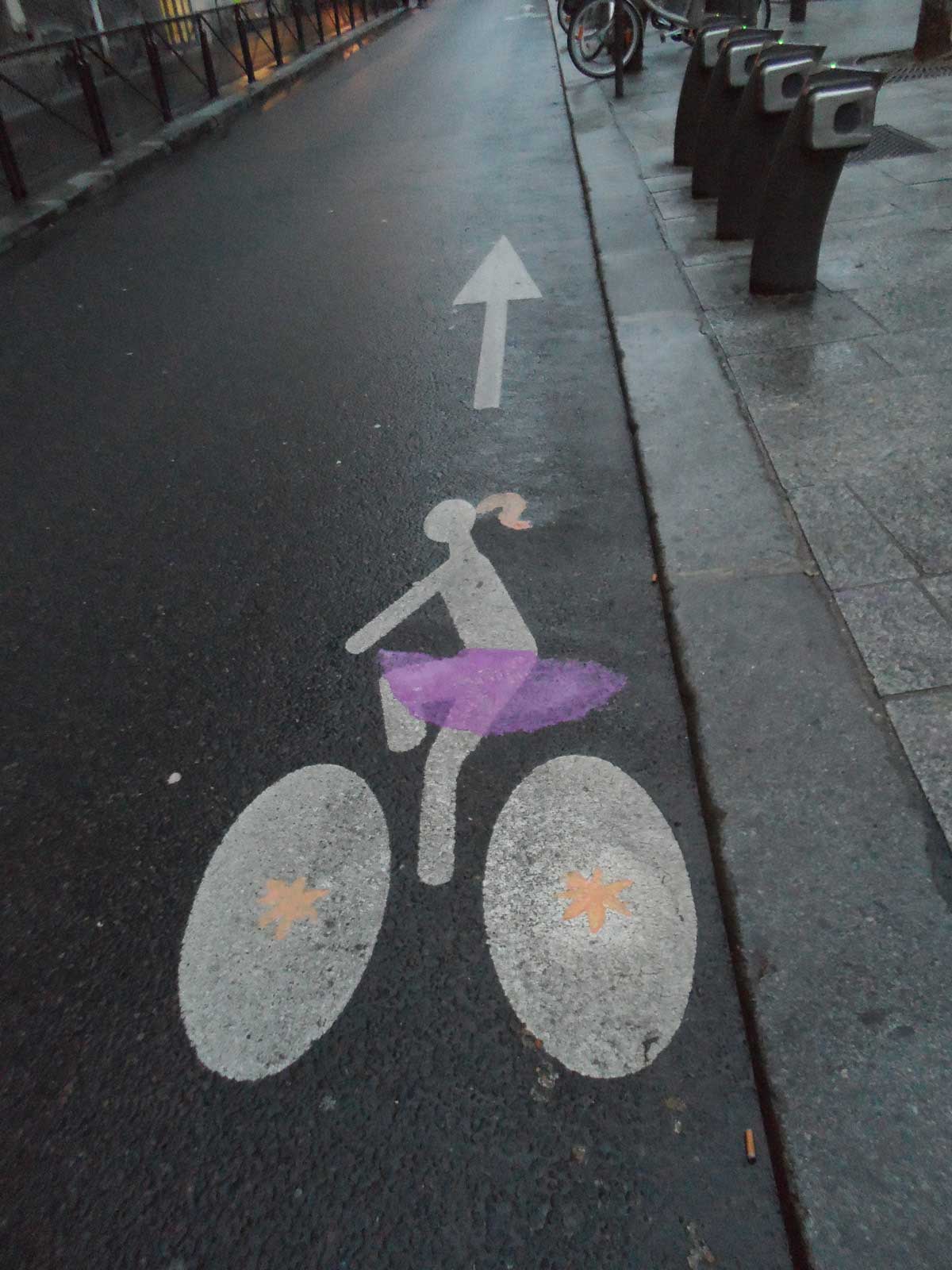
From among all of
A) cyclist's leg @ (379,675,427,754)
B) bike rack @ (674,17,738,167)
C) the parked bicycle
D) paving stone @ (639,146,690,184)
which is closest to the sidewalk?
cyclist's leg @ (379,675,427,754)

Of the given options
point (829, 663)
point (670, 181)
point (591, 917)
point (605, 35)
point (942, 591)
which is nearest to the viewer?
point (591, 917)

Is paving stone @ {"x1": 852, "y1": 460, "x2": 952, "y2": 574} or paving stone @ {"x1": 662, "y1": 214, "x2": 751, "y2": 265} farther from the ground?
paving stone @ {"x1": 852, "y1": 460, "x2": 952, "y2": 574}

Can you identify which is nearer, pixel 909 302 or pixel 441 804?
pixel 441 804

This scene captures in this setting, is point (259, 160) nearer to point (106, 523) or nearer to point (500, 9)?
point (106, 523)

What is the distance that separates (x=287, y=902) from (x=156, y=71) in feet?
51.1

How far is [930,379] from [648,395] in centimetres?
119

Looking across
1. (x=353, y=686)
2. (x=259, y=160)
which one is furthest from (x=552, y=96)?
(x=353, y=686)

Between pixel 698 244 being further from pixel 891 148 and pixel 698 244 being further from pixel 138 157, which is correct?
pixel 138 157

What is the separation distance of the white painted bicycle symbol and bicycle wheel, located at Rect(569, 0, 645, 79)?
36.8 ft

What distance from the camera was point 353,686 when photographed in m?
2.87

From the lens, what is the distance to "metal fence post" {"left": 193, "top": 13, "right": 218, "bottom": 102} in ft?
51.7

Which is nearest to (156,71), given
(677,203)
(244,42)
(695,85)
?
→ (244,42)

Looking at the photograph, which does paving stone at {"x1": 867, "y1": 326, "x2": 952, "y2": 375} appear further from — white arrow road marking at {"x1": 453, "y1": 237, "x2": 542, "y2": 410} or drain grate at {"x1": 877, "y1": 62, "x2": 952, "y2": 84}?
drain grate at {"x1": 877, "y1": 62, "x2": 952, "y2": 84}

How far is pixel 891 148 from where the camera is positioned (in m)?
7.58
